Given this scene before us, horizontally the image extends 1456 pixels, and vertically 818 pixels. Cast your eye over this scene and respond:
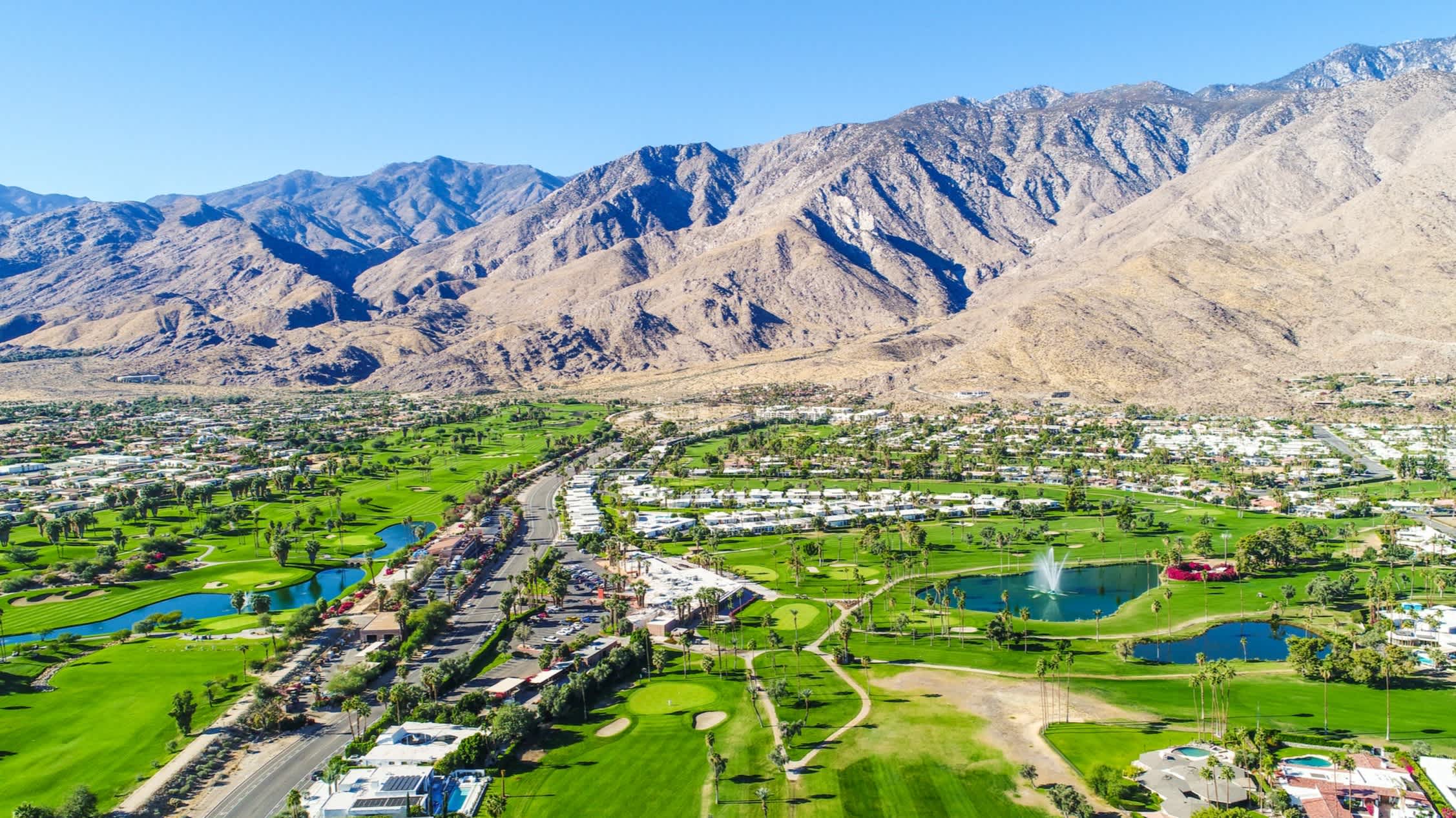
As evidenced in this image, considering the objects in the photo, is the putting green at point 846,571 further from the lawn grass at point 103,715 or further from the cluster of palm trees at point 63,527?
the cluster of palm trees at point 63,527

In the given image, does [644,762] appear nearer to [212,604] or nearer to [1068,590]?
[1068,590]

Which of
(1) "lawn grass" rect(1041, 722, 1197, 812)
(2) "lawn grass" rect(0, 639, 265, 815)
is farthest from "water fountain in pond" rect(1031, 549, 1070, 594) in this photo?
(2) "lawn grass" rect(0, 639, 265, 815)

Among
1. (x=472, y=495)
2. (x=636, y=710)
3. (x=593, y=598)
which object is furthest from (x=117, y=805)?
(x=472, y=495)

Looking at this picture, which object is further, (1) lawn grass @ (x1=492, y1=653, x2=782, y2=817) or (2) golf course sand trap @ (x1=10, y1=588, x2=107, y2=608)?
(2) golf course sand trap @ (x1=10, y1=588, x2=107, y2=608)

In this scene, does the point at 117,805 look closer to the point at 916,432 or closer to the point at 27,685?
the point at 27,685

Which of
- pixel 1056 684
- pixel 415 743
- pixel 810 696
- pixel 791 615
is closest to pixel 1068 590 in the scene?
pixel 1056 684

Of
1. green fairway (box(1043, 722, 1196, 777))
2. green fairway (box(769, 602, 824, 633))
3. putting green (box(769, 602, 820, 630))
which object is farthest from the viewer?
putting green (box(769, 602, 820, 630))

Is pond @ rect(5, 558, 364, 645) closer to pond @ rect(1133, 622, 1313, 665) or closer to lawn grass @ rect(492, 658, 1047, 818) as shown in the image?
lawn grass @ rect(492, 658, 1047, 818)

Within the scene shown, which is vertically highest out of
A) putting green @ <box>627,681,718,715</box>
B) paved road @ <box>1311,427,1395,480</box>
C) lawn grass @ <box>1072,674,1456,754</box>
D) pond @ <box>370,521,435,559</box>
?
paved road @ <box>1311,427,1395,480</box>
